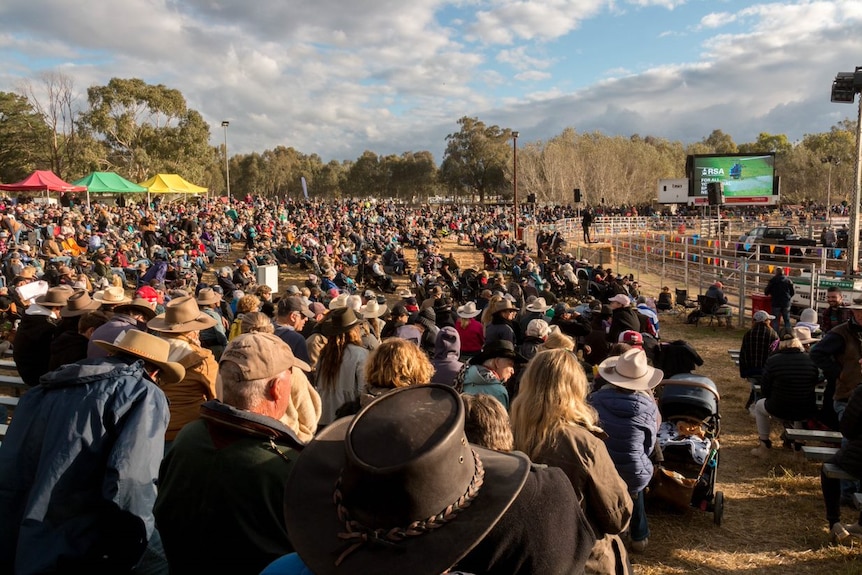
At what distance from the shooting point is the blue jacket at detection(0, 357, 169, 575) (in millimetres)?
2174

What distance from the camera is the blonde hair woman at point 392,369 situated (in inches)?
135

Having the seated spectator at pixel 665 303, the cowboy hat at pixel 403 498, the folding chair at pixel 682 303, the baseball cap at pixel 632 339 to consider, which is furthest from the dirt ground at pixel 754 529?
the folding chair at pixel 682 303

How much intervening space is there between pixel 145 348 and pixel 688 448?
3.85 m

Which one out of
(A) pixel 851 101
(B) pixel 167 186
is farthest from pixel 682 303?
(B) pixel 167 186

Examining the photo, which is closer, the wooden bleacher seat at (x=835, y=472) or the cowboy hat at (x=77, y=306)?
the wooden bleacher seat at (x=835, y=472)

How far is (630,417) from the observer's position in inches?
147

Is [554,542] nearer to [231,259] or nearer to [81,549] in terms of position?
[81,549]

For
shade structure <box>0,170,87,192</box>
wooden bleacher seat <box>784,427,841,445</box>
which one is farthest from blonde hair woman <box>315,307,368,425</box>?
shade structure <box>0,170,87,192</box>

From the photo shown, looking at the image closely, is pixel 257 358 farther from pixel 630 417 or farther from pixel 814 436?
pixel 814 436

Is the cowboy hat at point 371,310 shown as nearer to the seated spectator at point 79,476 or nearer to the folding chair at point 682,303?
the seated spectator at point 79,476

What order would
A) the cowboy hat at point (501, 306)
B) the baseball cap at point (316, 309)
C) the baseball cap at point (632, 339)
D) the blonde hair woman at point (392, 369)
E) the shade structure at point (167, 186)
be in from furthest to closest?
the shade structure at point (167, 186) < the baseball cap at point (316, 309) < the cowboy hat at point (501, 306) < the baseball cap at point (632, 339) < the blonde hair woman at point (392, 369)

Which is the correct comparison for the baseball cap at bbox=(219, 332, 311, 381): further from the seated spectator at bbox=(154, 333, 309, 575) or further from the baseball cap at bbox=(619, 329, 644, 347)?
the baseball cap at bbox=(619, 329, 644, 347)

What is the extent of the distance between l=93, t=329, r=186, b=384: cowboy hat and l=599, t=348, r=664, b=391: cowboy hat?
8.42 feet

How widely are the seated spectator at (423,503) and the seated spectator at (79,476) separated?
108 cm
